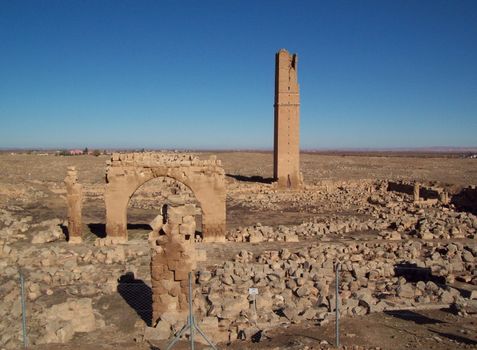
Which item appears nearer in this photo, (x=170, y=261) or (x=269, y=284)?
(x=170, y=261)

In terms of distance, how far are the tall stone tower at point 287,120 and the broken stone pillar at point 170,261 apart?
2334 centimetres

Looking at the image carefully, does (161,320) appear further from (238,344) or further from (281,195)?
(281,195)

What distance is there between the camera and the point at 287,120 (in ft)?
104

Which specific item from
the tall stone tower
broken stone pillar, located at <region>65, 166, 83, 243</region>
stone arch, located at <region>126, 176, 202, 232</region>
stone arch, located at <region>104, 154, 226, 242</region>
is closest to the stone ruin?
stone arch, located at <region>104, 154, 226, 242</region>

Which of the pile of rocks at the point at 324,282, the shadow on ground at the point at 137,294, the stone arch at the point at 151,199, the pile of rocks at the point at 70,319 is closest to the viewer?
the pile of rocks at the point at 70,319

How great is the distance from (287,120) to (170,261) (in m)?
24.3

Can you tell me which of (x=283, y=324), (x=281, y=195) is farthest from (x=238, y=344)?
(x=281, y=195)

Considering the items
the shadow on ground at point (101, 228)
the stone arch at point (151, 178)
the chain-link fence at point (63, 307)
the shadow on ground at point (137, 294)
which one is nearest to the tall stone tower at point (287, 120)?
the shadow on ground at point (101, 228)

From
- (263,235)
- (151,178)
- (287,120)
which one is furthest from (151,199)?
(263,235)

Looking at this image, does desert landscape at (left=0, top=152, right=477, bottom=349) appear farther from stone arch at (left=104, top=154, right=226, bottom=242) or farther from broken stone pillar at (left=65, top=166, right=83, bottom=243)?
stone arch at (left=104, top=154, right=226, bottom=242)

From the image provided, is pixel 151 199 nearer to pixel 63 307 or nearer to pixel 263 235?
pixel 263 235

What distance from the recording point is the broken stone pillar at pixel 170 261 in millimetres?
8625

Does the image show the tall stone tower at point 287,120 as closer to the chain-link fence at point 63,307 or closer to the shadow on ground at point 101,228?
the shadow on ground at point 101,228

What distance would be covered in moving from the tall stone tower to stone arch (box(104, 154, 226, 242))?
16.2m
